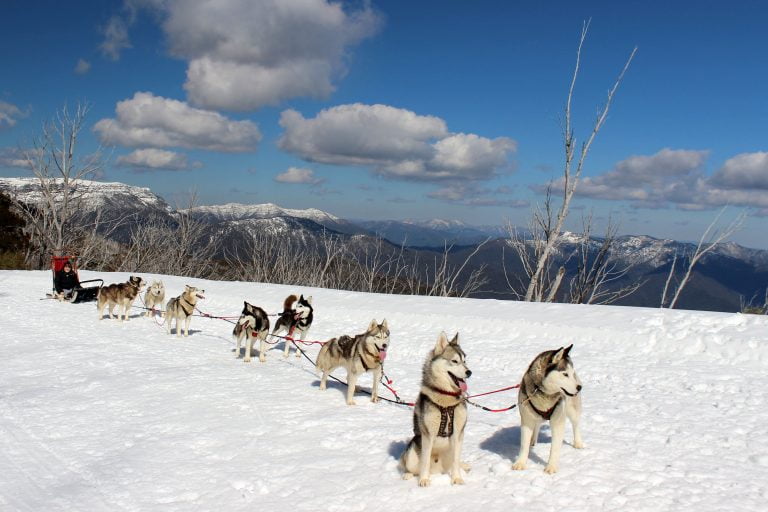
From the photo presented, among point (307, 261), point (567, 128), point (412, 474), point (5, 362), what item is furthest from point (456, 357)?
point (307, 261)

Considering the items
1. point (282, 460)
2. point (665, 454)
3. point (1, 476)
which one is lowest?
point (1, 476)

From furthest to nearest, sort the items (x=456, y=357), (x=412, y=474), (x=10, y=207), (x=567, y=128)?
1. (x=10, y=207)
2. (x=567, y=128)
3. (x=412, y=474)
4. (x=456, y=357)

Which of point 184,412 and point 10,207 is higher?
point 10,207

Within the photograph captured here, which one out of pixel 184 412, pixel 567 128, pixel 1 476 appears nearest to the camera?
pixel 1 476

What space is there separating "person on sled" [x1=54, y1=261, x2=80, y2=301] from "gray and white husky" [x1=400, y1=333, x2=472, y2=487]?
17.8 metres

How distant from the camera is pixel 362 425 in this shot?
6.62 m

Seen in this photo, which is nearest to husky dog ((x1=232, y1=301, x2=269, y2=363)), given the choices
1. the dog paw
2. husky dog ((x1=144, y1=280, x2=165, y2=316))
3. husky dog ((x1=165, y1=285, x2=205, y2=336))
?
husky dog ((x1=165, y1=285, x2=205, y2=336))

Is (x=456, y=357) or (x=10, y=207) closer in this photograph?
(x=456, y=357)

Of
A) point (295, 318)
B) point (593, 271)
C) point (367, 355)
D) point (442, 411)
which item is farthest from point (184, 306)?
point (593, 271)

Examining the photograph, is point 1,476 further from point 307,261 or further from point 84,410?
point 307,261

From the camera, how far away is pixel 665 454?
543 centimetres

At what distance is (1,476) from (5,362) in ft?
19.7

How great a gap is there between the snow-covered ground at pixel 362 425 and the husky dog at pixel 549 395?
307 millimetres

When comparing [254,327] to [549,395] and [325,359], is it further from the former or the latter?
[549,395]
